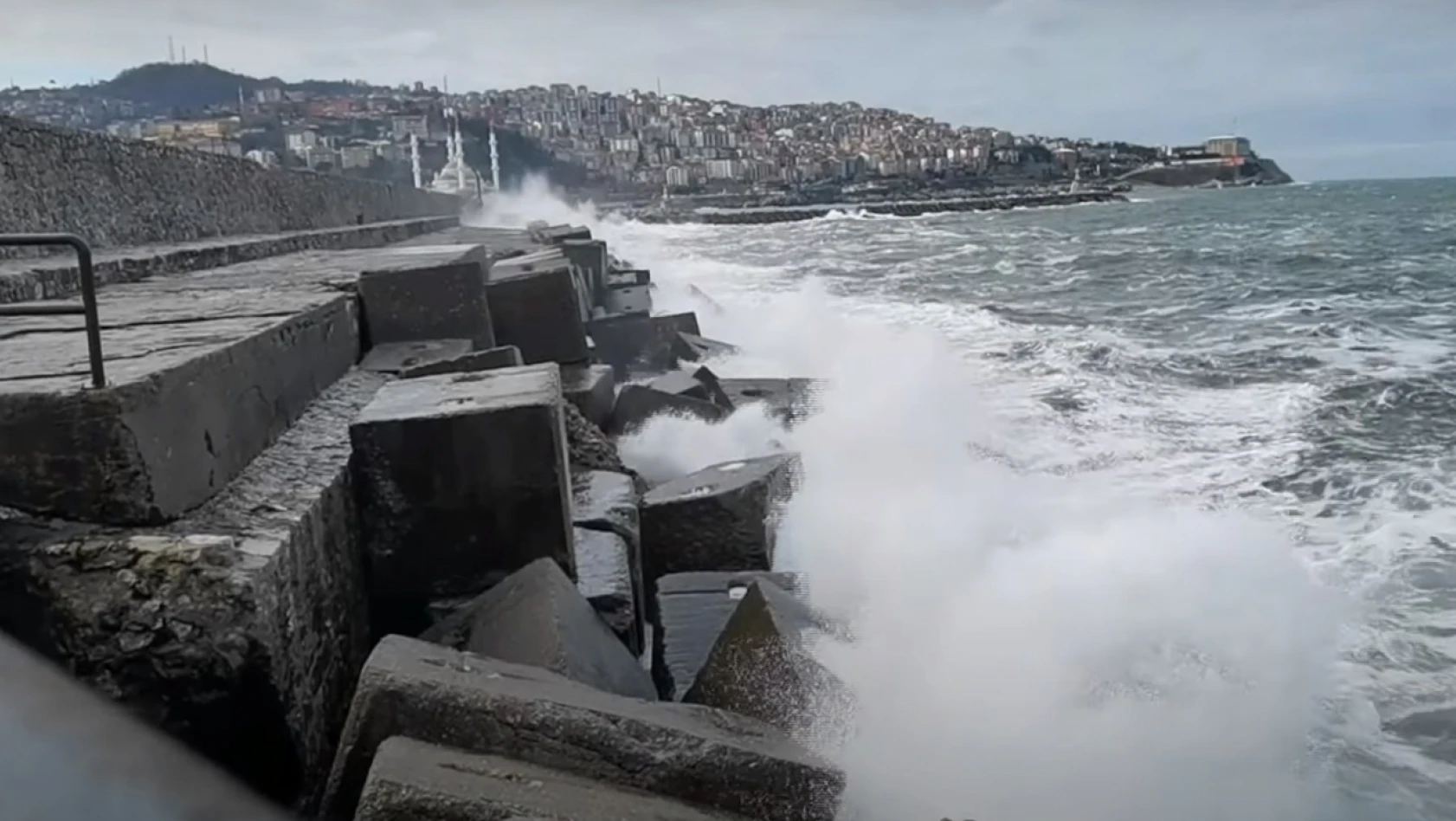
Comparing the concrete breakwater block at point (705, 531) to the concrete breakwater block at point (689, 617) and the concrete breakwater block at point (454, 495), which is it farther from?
the concrete breakwater block at point (454, 495)

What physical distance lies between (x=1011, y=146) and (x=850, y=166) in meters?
17.2

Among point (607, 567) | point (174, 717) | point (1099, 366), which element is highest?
point (174, 717)

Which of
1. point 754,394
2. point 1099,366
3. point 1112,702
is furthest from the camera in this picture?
point 1099,366

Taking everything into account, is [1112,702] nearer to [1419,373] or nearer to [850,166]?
[1419,373]

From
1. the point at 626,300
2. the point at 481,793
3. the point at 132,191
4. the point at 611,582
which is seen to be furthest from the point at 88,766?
the point at 626,300

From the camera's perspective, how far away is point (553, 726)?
202 cm

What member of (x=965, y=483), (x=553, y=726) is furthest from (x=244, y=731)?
(x=965, y=483)

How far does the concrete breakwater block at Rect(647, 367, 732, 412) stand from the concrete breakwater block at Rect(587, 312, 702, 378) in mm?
1818

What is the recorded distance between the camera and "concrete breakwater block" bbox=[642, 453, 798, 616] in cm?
430

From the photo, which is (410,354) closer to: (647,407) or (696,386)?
(647,407)

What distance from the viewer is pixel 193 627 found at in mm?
1984

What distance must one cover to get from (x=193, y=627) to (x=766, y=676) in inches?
53.7

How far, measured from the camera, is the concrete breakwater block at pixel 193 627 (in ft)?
6.52

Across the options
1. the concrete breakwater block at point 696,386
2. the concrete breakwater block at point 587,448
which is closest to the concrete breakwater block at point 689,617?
the concrete breakwater block at point 587,448
